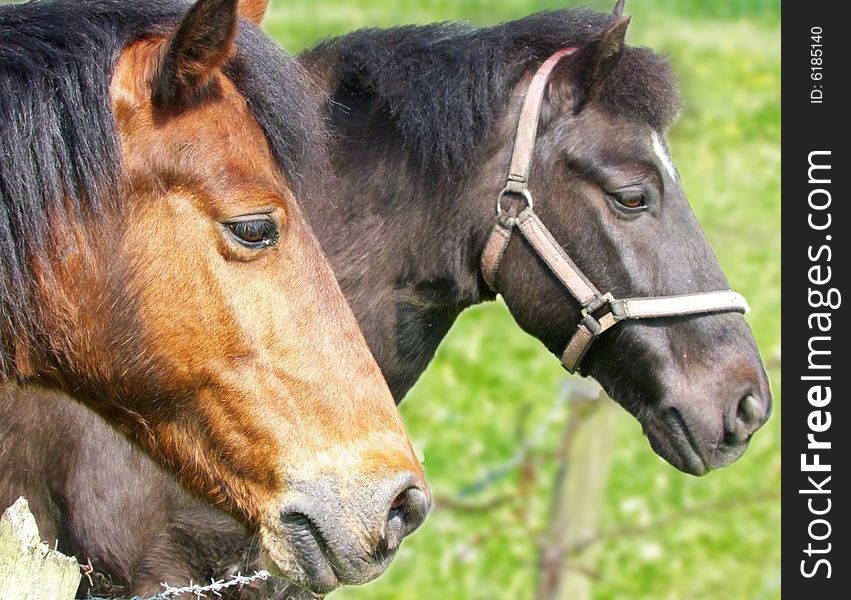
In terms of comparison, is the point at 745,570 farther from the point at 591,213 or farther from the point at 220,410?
the point at 220,410

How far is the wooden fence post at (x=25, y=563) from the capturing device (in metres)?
2.00

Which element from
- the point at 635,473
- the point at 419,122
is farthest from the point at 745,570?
the point at 419,122

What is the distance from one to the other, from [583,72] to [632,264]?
65cm

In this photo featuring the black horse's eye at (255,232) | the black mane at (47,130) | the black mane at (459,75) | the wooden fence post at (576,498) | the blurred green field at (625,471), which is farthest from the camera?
the blurred green field at (625,471)

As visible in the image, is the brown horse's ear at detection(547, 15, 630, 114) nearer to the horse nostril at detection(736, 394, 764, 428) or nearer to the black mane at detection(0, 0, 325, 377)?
the horse nostril at detection(736, 394, 764, 428)

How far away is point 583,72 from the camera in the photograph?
12.1 ft

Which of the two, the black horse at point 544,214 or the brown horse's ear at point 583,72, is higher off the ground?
the brown horse's ear at point 583,72

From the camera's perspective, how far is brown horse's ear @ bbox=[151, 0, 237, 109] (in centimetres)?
256

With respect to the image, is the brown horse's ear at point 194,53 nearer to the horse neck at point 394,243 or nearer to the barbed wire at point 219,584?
the horse neck at point 394,243

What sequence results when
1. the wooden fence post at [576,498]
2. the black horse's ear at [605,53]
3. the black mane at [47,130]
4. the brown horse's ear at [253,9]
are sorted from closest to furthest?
the black mane at [47,130], the brown horse's ear at [253,9], the black horse's ear at [605,53], the wooden fence post at [576,498]

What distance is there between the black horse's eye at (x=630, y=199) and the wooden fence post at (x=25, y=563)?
7.05ft

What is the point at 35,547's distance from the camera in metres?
2.02

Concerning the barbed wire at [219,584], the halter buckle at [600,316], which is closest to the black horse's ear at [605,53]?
the halter buckle at [600,316]

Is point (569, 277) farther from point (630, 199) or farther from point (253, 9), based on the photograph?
point (253, 9)
